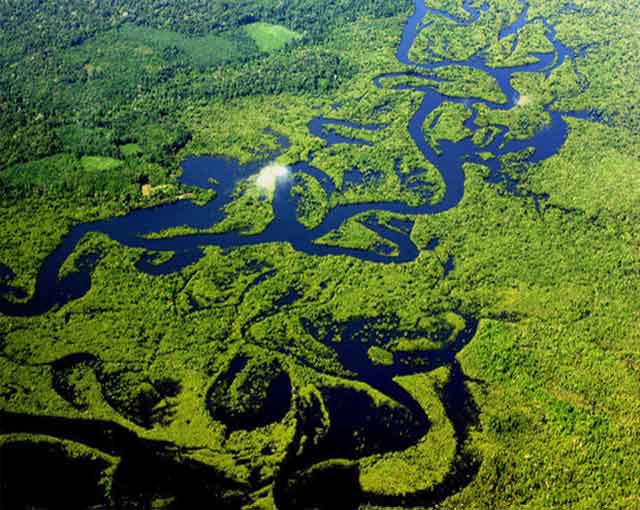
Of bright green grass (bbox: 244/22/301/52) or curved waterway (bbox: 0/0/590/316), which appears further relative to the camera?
bright green grass (bbox: 244/22/301/52)

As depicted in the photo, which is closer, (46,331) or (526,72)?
(46,331)

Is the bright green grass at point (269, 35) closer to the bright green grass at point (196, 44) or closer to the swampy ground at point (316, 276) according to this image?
the bright green grass at point (196, 44)

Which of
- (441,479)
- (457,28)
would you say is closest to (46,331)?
(441,479)

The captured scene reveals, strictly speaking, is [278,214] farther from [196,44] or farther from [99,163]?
[196,44]

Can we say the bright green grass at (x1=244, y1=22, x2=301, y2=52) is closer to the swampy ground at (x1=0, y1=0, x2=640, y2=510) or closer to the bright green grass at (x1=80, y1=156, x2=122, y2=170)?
the swampy ground at (x1=0, y1=0, x2=640, y2=510)

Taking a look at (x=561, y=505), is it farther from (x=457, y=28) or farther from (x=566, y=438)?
(x=457, y=28)

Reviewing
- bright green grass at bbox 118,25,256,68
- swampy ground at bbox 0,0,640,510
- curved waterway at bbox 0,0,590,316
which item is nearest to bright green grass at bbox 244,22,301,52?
bright green grass at bbox 118,25,256,68
